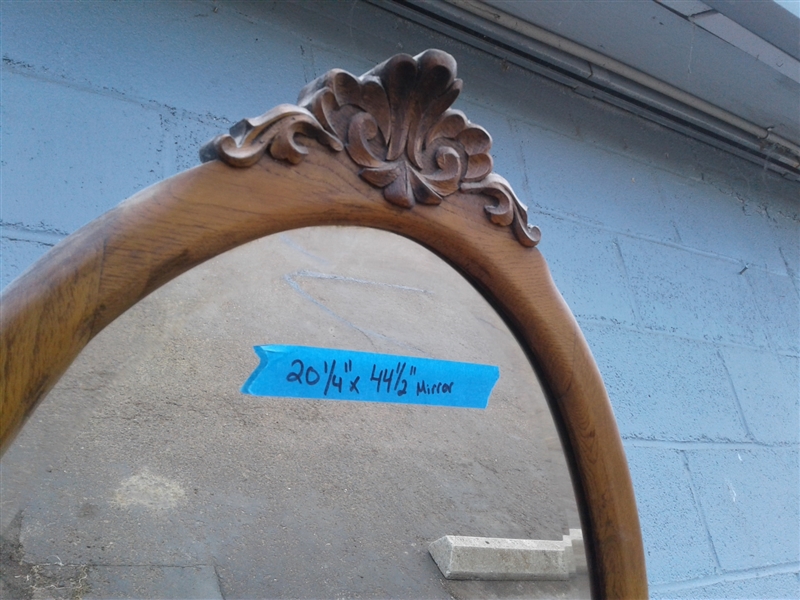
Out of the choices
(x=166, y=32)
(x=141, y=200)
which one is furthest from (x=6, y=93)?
(x=141, y=200)

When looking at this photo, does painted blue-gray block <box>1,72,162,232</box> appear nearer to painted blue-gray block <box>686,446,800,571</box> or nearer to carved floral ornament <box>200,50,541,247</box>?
carved floral ornament <box>200,50,541,247</box>

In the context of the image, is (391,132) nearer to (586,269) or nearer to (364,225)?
(364,225)

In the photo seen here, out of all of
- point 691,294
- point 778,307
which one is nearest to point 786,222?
point 778,307

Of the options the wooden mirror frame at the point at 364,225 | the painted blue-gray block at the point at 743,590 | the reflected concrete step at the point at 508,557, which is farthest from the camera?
the painted blue-gray block at the point at 743,590

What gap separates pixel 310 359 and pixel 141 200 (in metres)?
0.15

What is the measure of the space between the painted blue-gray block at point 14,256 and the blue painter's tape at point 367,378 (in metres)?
0.28

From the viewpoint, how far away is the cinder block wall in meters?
0.61

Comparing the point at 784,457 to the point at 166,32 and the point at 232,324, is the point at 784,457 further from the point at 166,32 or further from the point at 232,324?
the point at 166,32

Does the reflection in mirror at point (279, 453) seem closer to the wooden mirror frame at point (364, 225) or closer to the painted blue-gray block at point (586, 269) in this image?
the wooden mirror frame at point (364, 225)

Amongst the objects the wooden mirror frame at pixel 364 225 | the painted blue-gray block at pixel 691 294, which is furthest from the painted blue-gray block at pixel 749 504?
the wooden mirror frame at pixel 364 225

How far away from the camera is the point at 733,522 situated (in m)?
0.97

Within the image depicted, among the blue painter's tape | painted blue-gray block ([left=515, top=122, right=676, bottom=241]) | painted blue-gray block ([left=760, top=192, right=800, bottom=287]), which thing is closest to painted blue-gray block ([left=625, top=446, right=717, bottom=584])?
painted blue-gray block ([left=515, top=122, right=676, bottom=241])

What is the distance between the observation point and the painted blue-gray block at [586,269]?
936mm

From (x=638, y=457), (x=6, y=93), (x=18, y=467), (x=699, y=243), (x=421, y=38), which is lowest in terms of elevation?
(x=18, y=467)
